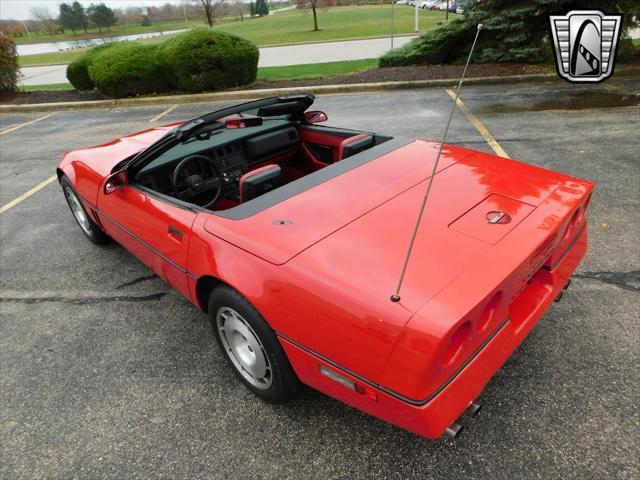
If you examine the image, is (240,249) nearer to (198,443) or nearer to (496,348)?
(198,443)

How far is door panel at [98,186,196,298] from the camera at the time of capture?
2.39 metres

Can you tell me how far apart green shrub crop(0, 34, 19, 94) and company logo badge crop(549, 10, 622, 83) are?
14.1 metres

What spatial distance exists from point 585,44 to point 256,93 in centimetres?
792

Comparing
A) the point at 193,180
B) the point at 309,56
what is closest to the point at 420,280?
the point at 193,180

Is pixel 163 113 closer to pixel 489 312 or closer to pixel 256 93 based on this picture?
pixel 256 93

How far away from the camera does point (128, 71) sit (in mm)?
10797

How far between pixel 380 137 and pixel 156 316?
6.81 feet

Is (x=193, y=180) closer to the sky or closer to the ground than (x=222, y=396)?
closer to the sky

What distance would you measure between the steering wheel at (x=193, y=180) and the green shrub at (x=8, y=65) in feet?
41.3

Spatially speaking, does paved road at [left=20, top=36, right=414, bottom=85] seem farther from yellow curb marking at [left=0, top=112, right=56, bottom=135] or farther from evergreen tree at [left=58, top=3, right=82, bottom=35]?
evergreen tree at [left=58, top=3, right=82, bottom=35]

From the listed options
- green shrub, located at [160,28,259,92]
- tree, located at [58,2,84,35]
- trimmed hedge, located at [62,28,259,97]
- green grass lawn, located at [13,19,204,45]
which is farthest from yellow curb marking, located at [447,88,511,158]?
tree, located at [58,2,84,35]

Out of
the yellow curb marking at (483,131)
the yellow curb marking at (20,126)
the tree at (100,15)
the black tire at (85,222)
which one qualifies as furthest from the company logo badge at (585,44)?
the tree at (100,15)

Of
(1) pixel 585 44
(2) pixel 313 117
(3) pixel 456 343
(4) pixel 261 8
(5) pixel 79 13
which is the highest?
(5) pixel 79 13

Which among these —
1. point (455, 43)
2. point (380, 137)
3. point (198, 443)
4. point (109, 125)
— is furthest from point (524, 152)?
point (109, 125)
